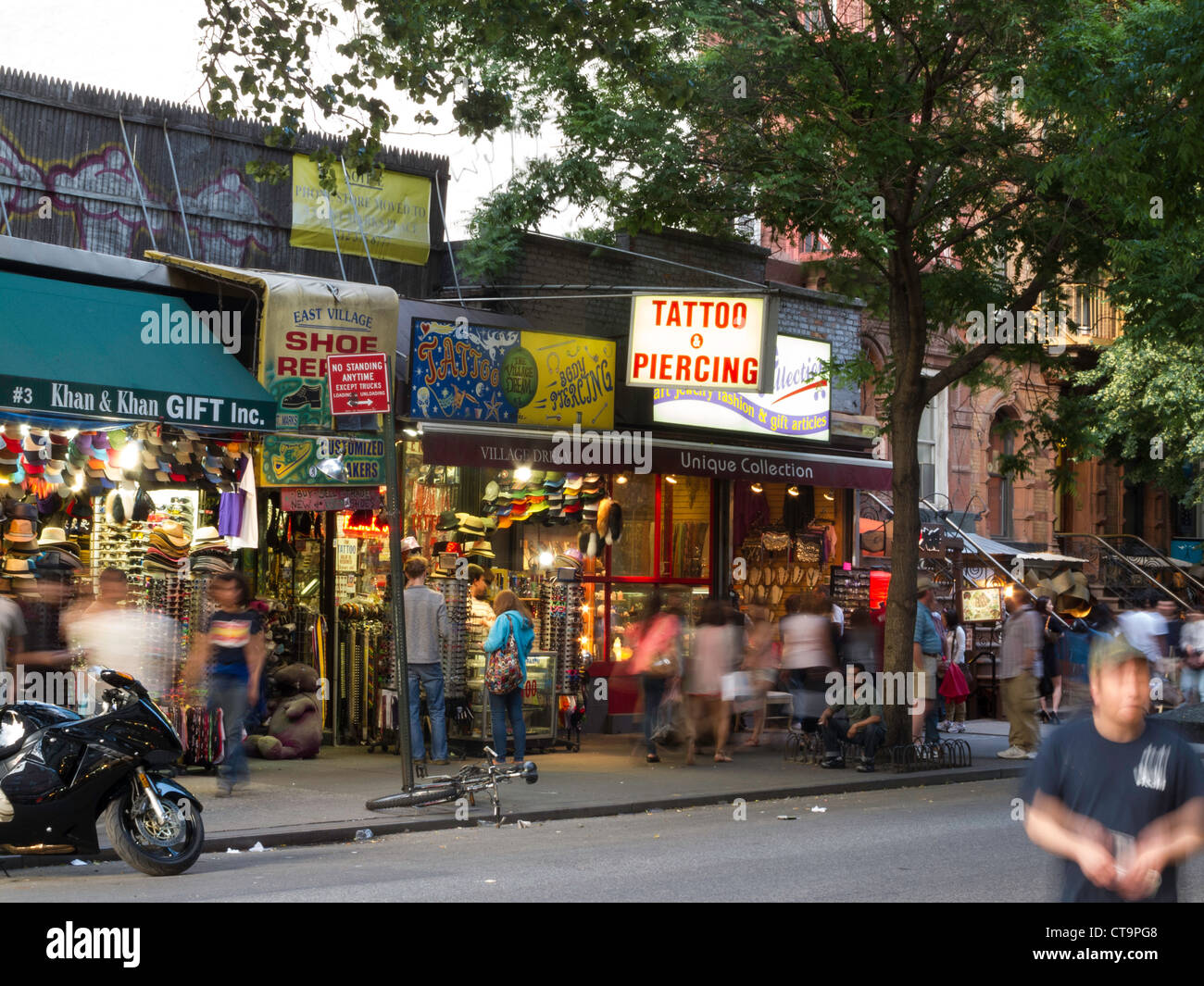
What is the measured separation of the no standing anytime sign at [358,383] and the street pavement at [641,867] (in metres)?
3.42

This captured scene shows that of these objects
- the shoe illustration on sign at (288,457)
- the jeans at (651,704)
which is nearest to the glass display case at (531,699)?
the jeans at (651,704)

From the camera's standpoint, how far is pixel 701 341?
18.0m

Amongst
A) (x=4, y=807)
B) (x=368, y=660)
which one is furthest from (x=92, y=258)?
(x=4, y=807)

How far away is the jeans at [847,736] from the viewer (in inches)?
631

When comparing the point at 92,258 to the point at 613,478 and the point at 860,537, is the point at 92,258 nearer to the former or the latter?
the point at 613,478

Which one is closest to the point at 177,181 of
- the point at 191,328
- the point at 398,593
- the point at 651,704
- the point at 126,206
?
the point at 126,206

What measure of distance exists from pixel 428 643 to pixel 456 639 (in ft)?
4.42

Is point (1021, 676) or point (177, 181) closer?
point (177, 181)

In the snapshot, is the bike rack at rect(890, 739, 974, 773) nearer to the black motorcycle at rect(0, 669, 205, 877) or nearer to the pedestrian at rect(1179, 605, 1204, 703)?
the pedestrian at rect(1179, 605, 1204, 703)

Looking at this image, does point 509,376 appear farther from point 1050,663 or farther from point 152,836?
point 1050,663

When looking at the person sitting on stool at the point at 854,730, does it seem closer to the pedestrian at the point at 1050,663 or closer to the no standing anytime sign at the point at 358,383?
the pedestrian at the point at 1050,663

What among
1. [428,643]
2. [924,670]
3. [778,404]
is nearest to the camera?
[428,643]

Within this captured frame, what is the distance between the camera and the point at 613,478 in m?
19.6

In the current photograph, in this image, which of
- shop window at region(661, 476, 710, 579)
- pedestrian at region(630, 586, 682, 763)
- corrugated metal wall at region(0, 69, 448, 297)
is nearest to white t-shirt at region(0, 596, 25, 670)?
corrugated metal wall at region(0, 69, 448, 297)
